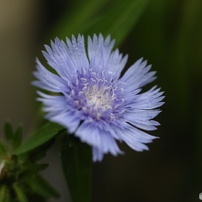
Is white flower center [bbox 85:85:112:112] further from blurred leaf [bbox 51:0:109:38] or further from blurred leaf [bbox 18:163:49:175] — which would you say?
blurred leaf [bbox 51:0:109:38]

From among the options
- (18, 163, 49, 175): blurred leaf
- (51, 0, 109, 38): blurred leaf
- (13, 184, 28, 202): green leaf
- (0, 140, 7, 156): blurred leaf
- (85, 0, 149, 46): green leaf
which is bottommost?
(13, 184, 28, 202): green leaf

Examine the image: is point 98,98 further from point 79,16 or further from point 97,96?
point 79,16

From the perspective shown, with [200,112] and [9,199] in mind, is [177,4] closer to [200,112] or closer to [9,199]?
[200,112]

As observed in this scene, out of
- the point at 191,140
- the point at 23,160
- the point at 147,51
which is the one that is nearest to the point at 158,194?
the point at 191,140

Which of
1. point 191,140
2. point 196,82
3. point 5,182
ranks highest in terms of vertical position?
point 196,82

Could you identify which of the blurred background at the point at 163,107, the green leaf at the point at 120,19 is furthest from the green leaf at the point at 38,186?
the blurred background at the point at 163,107

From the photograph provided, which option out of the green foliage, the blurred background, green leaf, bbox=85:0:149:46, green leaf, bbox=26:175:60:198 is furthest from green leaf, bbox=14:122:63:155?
the blurred background
